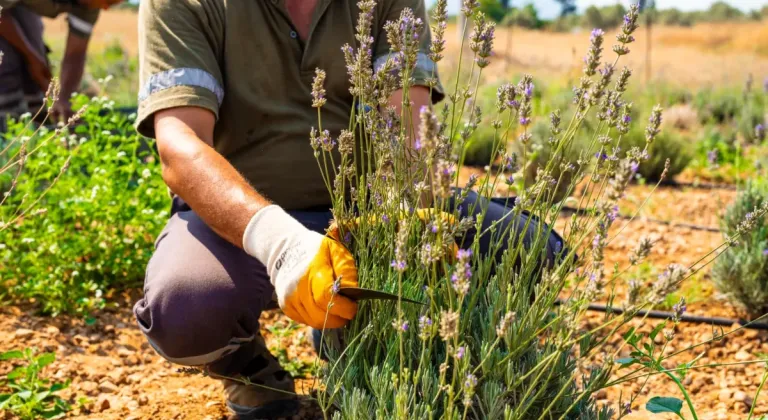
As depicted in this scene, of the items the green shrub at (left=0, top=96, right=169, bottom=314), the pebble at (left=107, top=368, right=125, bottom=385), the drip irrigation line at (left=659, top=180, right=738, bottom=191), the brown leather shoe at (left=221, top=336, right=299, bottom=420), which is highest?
the green shrub at (left=0, top=96, right=169, bottom=314)

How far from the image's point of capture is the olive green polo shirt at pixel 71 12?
4.38 m

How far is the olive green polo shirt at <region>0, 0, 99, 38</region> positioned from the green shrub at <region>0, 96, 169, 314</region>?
1.68 metres

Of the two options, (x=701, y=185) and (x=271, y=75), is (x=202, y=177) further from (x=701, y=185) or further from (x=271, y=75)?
(x=701, y=185)

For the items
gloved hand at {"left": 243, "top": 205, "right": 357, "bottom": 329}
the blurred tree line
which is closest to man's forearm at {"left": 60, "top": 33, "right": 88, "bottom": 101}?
gloved hand at {"left": 243, "top": 205, "right": 357, "bottom": 329}

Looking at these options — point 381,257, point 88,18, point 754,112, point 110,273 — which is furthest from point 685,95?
point 381,257

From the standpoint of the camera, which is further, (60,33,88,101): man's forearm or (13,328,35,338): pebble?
(60,33,88,101): man's forearm

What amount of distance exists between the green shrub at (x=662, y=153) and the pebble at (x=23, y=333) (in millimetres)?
4230


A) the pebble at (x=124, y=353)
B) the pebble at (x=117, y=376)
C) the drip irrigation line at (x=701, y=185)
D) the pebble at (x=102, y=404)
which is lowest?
the drip irrigation line at (x=701, y=185)

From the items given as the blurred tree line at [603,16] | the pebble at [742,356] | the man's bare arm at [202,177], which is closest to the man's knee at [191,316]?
the man's bare arm at [202,177]

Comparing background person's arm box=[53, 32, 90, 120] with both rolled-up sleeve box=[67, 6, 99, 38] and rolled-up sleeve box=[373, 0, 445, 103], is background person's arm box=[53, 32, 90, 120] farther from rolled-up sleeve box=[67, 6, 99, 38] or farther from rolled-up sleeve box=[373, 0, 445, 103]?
rolled-up sleeve box=[373, 0, 445, 103]

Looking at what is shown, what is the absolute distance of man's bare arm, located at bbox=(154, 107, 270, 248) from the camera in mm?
1788

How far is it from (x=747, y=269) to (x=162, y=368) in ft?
7.21

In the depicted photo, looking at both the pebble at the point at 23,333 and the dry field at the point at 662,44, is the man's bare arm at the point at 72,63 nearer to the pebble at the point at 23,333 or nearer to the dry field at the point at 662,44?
the pebble at the point at 23,333

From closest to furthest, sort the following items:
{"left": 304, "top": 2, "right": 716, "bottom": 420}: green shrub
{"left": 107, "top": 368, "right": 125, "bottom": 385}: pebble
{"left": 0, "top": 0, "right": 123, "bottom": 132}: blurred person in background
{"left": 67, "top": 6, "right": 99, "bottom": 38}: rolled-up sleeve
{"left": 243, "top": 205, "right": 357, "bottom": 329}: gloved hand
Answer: {"left": 304, "top": 2, "right": 716, "bottom": 420}: green shrub, {"left": 243, "top": 205, "right": 357, "bottom": 329}: gloved hand, {"left": 107, "top": 368, "right": 125, "bottom": 385}: pebble, {"left": 0, "top": 0, "right": 123, "bottom": 132}: blurred person in background, {"left": 67, "top": 6, "right": 99, "bottom": 38}: rolled-up sleeve
